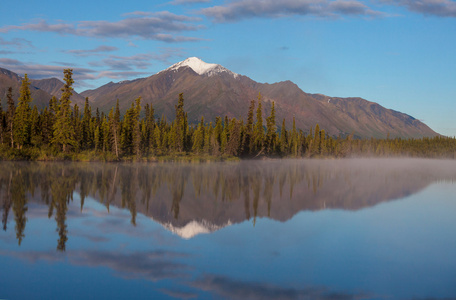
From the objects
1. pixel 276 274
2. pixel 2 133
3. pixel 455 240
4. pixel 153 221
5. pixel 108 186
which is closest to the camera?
pixel 276 274

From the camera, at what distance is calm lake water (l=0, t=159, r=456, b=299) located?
11.4 m

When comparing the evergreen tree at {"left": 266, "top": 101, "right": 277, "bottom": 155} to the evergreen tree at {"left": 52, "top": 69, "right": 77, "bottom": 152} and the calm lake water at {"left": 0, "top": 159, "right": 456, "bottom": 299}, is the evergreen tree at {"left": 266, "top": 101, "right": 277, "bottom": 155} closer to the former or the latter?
the evergreen tree at {"left": 52, "top": 69, "right": 77, "bottom": 152}

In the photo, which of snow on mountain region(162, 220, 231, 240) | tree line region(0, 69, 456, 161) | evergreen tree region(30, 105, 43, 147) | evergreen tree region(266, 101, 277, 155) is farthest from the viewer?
Result: evergreen tree region(266, 101, 277, 155)

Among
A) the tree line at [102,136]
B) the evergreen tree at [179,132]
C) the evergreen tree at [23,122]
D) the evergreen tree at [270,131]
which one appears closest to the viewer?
the evergreen tree at [23,122]

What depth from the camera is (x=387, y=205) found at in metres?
29.1

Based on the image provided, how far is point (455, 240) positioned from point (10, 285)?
17124 millimetres

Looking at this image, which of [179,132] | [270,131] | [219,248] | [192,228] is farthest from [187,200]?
[270,131]

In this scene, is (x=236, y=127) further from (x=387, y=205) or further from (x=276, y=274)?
(x=276, y=274)

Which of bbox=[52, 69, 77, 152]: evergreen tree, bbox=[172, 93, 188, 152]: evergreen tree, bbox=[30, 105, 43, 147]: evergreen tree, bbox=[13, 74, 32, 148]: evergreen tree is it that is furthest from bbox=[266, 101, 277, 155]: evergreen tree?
bbox=[13, 74, 32, 148]: evergreen tree

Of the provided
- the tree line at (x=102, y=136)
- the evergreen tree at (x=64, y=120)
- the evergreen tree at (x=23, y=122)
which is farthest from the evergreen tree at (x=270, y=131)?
the evergreen tree at (x=23, y=122)

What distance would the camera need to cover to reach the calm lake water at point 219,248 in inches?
448

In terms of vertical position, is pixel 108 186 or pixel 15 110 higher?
pixel 15 110

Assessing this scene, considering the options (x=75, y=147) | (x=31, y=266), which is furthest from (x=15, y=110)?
(x=31, y=266)

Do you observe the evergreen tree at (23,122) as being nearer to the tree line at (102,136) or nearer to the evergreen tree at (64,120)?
the tree line at (102,136)
